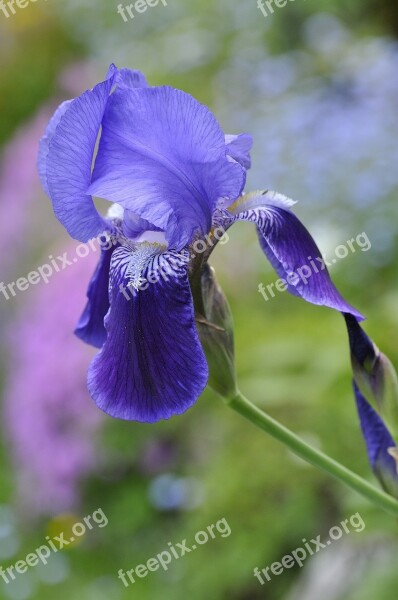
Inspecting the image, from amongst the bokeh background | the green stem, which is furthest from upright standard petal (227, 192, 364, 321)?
the bokeh background

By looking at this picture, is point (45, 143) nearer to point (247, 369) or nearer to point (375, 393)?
point (375, 393)

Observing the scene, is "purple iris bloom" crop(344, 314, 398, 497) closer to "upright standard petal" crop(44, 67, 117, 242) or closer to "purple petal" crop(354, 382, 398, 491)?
"purple petal" crop(354, 382, 398, 491)

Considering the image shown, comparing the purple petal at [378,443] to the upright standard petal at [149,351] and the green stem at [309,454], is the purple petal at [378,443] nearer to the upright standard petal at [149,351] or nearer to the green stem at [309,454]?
the green stem at [309,454]

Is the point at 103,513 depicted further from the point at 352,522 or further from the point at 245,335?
the point at 352,522

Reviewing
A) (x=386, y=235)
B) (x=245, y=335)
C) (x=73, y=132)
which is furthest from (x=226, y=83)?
(x=73, y=132)

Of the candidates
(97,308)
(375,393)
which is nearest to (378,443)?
(375,393)

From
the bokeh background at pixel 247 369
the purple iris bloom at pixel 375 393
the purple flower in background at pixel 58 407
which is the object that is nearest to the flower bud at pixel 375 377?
the purple iris bloom at pixel 375 393
